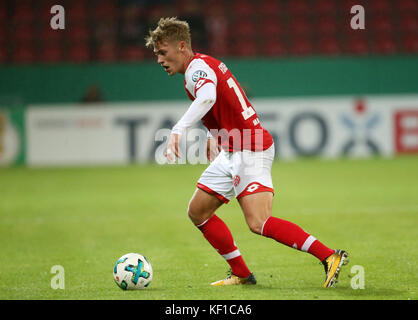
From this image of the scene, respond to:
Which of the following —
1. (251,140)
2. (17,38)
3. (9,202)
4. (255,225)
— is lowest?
(9,202)

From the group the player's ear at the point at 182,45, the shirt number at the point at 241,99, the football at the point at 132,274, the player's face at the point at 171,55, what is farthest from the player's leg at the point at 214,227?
the player's ear at the point at 182,45

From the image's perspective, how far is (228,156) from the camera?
17.6 feet

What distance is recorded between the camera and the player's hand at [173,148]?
4656 millimetres

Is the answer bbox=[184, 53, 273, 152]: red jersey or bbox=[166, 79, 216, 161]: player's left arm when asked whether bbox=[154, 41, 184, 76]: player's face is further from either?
bbox=[166, 79, 216, 161]: player's left arm

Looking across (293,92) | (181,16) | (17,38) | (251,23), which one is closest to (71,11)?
(17,38)

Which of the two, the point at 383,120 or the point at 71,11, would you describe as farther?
the point at 71,11

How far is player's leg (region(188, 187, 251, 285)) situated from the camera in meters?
5.38

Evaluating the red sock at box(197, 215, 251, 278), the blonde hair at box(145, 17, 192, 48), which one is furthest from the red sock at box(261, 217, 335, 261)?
the blonde hair at box(145, 17, 192, 48)

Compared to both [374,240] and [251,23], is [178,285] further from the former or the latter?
[251,23]

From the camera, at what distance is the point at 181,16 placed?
19172 millimetres

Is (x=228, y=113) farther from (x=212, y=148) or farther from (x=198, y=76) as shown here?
(x=212, y=148)

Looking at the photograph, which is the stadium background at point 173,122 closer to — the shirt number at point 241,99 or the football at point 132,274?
the football at point 132,274

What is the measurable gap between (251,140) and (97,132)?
11876mm

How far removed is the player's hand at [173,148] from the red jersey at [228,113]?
479 millimetres
